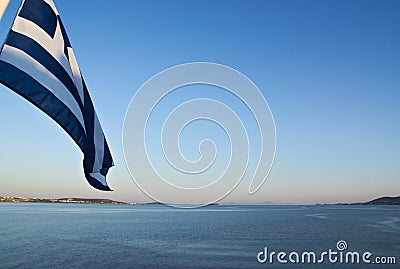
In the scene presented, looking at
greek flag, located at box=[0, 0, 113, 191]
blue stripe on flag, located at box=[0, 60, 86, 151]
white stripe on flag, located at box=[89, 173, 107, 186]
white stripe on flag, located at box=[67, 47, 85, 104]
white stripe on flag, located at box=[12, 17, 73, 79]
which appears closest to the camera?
blue stripe on flag, located at box=[0, 60, 86, 151]

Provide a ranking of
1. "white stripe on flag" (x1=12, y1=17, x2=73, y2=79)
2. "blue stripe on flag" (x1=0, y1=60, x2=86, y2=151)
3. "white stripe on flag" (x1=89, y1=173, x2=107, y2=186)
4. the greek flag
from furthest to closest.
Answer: "white stripe on flag" (x1=89, y1=173, x2=107, y2=186), "white stripe on flag" (x1=12, y1=17, x2=73, y2=79), the greek flag, "blue stripe on flag" (x1=0, y1=60, x2=86, y2=151)

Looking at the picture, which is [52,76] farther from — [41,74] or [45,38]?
[45,38]

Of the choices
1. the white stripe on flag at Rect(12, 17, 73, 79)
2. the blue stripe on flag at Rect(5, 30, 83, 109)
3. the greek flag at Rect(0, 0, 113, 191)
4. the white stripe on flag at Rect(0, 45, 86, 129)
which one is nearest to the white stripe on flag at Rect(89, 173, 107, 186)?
the greek flag at Rect(0, 0, 113, 191)

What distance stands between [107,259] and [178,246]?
1044 cm

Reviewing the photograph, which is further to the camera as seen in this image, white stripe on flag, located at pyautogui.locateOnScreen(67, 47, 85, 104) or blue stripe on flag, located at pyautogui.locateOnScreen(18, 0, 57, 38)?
white stripe on flag, located at pyautogui.locateOnScreen(67, 47, 85, 104)

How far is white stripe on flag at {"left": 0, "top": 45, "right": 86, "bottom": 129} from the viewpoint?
354 centimetres

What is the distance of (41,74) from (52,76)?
130 millimetres

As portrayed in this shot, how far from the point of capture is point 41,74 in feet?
12.2

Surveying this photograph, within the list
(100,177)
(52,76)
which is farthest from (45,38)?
(100,177)

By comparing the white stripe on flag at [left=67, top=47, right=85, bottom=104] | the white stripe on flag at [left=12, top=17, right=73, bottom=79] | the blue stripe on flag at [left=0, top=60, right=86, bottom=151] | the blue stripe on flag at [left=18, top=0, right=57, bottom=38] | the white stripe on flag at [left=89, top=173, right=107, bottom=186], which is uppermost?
the blue stripe on flag at [left=18, top=0, right=57, bottom=38]

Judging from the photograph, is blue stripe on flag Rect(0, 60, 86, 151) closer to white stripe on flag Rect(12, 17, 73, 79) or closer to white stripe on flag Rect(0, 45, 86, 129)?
white stripe on flag Rect(0, 45, 86, 129)

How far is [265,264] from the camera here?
1309 inches

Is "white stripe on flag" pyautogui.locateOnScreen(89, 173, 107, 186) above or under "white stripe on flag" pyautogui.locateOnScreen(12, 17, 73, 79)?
under

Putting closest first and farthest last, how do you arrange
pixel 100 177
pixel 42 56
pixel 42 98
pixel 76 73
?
pixel 42 98, pixel 42 56, pixel 76 73, pixel 100 177
